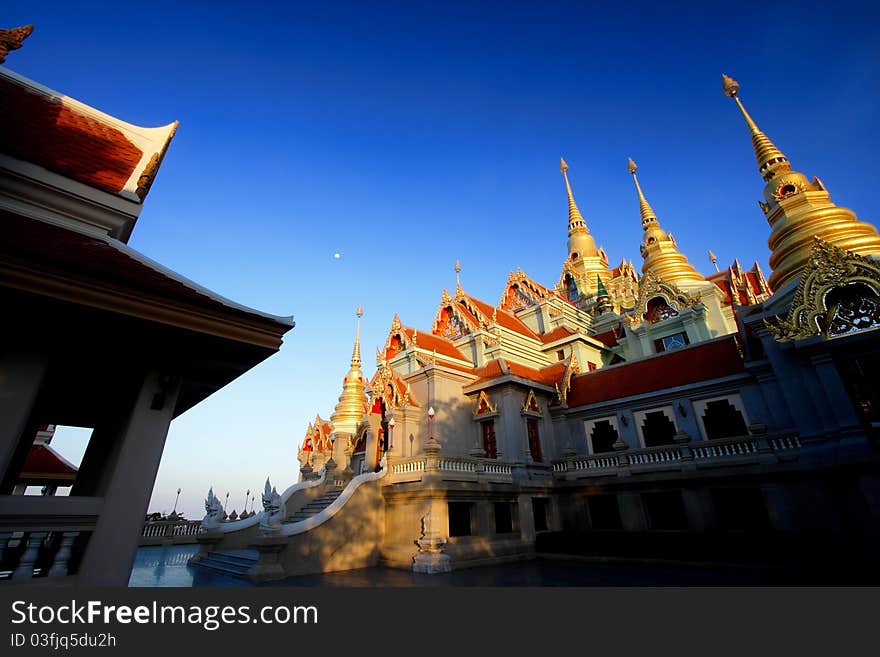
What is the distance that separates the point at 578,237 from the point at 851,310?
100ft

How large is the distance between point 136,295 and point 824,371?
1511 cm

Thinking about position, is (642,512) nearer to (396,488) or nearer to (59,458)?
(396,488)

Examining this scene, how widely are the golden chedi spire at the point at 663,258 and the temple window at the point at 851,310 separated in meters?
15.4

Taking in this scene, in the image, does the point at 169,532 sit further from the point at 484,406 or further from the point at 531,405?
the point at 531,405

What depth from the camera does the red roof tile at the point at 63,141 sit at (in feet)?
17.6

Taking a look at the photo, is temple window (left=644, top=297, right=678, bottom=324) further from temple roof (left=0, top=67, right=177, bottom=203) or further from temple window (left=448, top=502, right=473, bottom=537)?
temple roof (left=0, top=67, right=177, bottom=203)

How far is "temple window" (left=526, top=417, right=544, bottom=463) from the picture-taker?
54.4ft

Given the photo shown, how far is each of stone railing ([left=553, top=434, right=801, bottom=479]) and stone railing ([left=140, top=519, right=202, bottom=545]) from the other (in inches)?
655

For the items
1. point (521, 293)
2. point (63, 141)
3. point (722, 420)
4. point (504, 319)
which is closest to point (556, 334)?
point (504, 319)

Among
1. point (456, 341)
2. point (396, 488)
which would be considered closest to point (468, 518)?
point (396, 488)

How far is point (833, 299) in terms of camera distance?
1155 centimetres

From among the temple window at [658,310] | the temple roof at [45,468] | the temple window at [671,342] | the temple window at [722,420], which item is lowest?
the temple roof at [45,468]

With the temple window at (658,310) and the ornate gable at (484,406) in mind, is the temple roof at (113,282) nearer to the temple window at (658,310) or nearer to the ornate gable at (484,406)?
the ornate gable at (484,406)

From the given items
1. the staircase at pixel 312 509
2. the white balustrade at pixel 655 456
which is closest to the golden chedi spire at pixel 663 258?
the white balustrade at pixel 655 456
